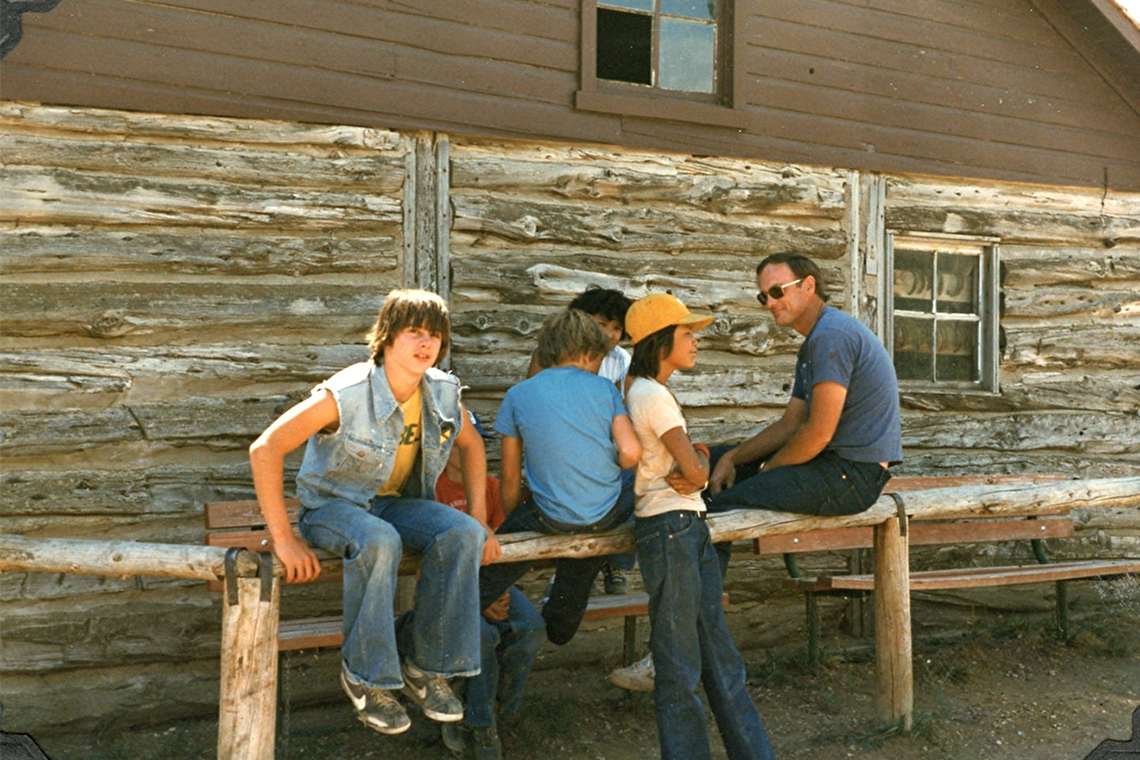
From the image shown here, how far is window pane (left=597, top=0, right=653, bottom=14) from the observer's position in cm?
701

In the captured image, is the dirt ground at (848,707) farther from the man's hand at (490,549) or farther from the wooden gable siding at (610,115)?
the wooden gable siding at (610,115)

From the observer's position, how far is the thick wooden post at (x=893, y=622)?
18.6 ft

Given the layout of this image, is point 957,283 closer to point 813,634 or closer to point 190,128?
point 813,634

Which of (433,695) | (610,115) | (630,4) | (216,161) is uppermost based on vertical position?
(630,4)

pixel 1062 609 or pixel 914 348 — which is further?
pixel 914 348

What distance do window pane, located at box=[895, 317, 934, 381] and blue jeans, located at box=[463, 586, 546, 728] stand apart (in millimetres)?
3731

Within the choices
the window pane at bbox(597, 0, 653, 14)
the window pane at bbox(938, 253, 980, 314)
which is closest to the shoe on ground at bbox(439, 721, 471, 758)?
the window pane at bbox(597, 0, 653, 14)

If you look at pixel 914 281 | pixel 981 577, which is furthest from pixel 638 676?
pixel 914 281

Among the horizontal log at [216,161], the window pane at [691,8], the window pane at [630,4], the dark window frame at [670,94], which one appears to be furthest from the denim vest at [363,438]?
the window pane at [691,8]

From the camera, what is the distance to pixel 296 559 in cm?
411

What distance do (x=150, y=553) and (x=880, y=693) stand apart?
3.55m

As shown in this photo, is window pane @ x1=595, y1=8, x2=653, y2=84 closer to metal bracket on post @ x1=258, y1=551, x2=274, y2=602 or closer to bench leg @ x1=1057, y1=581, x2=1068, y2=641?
metal bracket on post @ x1=258, y1=551, x2=274, y2=602

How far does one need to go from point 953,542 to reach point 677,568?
318 centimetres

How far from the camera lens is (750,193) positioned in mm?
7164
